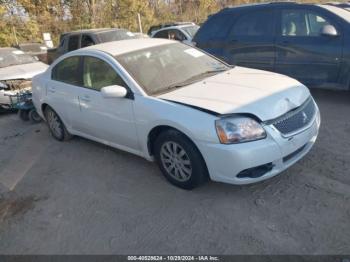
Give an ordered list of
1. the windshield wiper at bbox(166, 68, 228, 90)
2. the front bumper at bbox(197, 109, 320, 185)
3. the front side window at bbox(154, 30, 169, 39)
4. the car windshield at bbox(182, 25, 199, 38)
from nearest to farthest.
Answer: the front bumper at bbox(197, 109, 320, 185)
the windshield wiper at bbox(166, 68, 228, 90)
the car windshield at bbox(182, 25, 199, 38)
the front side window at bbox(154, 30, 169, 39)

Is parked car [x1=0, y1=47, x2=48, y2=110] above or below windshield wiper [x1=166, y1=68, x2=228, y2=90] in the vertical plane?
below

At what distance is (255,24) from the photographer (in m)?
6.41

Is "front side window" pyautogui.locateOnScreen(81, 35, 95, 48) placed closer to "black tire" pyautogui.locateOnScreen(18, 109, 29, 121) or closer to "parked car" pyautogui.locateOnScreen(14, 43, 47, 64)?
"parked car" pyautogui.locateOnScreen(14, 43, 47, 64)

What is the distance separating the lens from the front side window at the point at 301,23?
569 centimetres

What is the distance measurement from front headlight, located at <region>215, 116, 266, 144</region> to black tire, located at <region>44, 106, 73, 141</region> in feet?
10.2

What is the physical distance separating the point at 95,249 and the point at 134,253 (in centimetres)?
36

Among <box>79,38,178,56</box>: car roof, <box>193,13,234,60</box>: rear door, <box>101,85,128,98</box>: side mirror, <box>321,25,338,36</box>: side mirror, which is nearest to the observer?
<box>101,85,128,98</box>: side mirror

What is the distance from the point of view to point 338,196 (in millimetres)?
3301

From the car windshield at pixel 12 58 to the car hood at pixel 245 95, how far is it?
6.67 m

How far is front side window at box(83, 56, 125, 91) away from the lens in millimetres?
4148

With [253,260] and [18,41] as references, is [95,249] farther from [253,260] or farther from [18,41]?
[18,41]

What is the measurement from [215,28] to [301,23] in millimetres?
1758

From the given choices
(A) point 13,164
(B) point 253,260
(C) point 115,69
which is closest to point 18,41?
(A) point 13,164

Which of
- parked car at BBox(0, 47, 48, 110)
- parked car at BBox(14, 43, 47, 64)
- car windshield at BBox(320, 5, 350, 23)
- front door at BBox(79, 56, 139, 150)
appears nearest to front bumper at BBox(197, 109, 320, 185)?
front door at BBox(79, 56, 139, 150)
